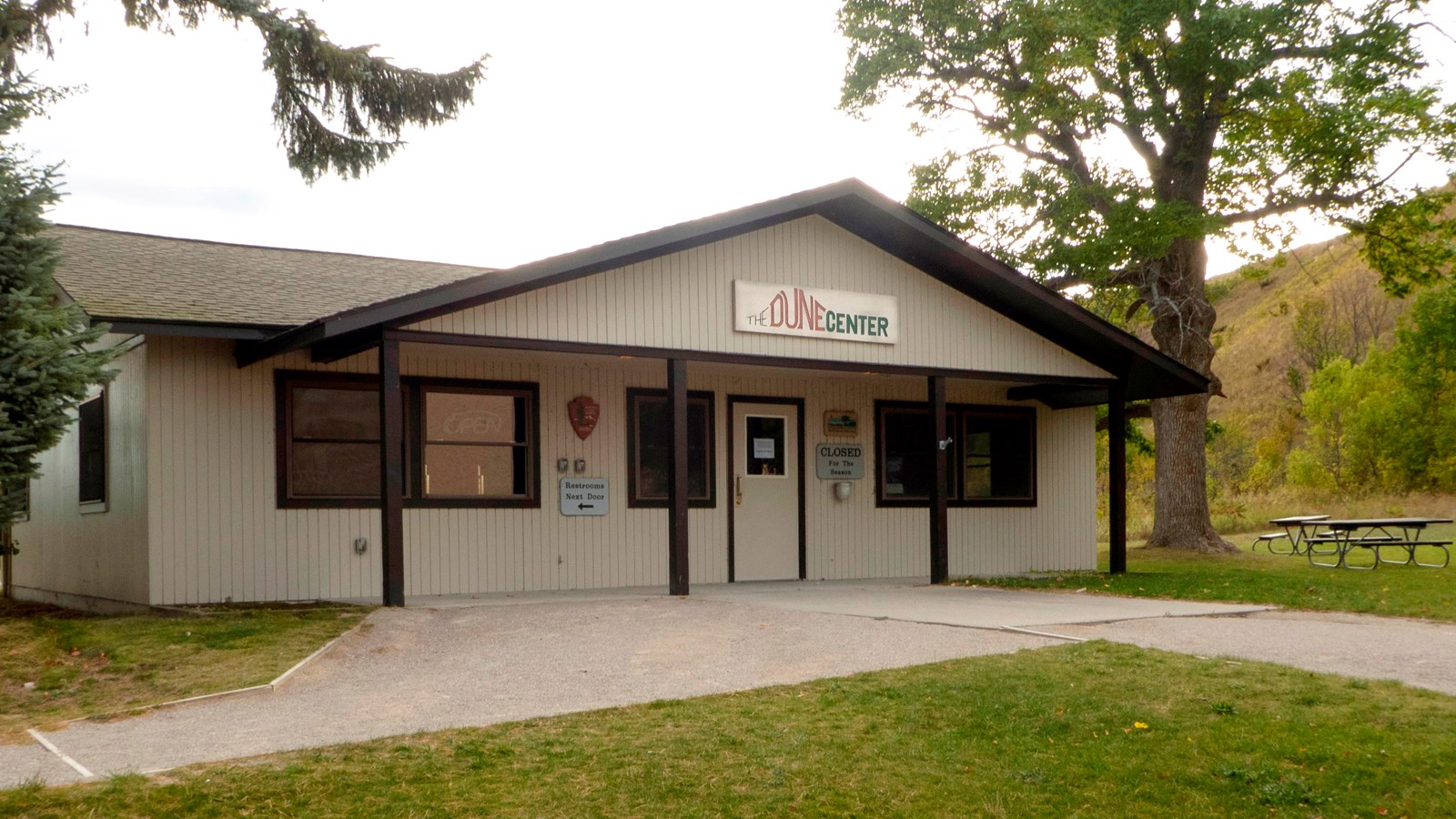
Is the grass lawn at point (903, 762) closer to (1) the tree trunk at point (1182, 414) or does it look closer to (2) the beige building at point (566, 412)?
(2) the beige building at point (566, 412)

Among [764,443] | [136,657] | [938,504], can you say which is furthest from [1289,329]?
[136,657]

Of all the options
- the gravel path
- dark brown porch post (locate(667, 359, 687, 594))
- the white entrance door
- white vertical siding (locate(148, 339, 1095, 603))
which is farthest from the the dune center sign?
the gravel path

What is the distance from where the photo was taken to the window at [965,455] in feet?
55.3

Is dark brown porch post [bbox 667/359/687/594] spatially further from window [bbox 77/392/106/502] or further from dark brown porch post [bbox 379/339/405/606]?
window [bbox 77/392/106/502]

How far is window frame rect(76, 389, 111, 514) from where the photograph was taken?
1291 cm

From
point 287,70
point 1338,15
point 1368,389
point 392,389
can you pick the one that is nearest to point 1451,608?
point 392,389

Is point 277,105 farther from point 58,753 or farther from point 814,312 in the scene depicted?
point 58,753

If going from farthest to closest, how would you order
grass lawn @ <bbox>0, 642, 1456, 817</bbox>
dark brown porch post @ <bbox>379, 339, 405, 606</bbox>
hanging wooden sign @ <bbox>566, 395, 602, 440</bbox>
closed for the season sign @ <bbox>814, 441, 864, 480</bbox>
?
closed for the season sign @ <bbox>814, 441, 864, 480</bbox> < hanging wooden sign @ <bbox>566, 395, 602, 440</bbox> < dark brown porch post @ <bbox>379, 339, 405, 606</bbox> < grass lawn @ <bbox>0, 642, 1456, 817</bbox>

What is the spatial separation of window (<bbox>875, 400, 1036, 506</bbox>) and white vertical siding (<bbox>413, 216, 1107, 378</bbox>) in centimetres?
170

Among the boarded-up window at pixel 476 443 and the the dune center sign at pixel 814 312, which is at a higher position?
the the dune center sign at pixel 814 312

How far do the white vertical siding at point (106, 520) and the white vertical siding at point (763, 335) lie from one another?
3.15 metres

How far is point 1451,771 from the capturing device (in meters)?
6.03

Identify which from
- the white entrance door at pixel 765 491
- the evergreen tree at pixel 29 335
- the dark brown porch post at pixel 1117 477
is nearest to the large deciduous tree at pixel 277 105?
the evergreen tree at pixel 29 335

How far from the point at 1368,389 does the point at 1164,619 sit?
39.4m
